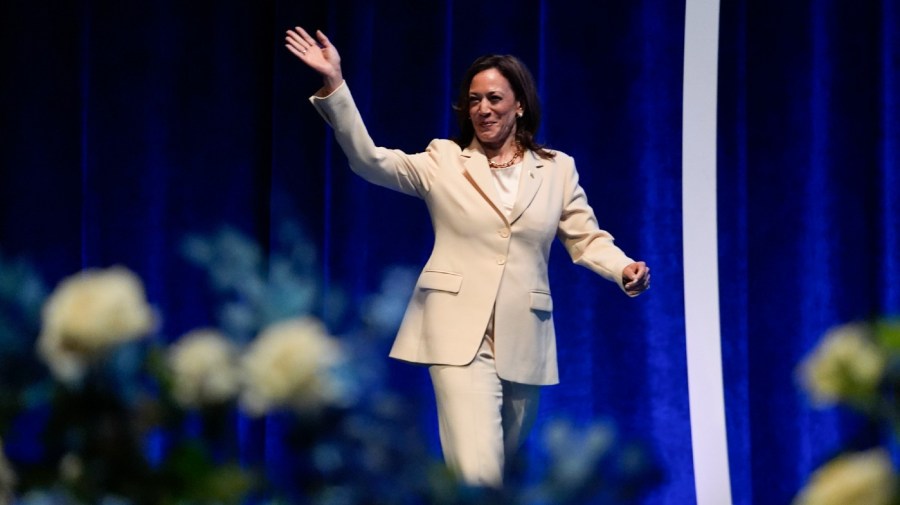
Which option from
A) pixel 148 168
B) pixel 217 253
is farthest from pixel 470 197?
pixel 217 253

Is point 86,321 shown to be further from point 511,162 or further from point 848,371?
point 511,162

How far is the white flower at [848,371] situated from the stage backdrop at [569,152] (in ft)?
10.7

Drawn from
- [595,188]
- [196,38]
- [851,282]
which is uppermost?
[196,38]

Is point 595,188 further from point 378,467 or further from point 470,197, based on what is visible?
point 378,467

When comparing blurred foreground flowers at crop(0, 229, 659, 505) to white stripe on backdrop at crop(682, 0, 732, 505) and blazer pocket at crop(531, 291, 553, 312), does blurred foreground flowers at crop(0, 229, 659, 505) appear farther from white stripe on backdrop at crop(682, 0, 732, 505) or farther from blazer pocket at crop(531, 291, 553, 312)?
blazer pocket at crop(531, 291, 553, 312)

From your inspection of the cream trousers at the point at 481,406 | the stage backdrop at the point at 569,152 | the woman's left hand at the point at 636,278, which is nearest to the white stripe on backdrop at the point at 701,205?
the woman's left hand at the point at 636,278

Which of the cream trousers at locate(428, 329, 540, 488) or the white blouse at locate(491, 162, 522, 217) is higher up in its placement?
the white blouse at locate(491, 162, 522, 217)

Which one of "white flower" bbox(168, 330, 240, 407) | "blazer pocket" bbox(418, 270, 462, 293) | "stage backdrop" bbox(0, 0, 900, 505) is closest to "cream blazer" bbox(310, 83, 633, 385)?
"blazer pocket" bbox(418, 270, 462, 293)

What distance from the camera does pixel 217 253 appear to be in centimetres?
45

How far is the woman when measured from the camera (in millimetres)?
2416

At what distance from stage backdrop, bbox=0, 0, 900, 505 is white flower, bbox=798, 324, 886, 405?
3254mm

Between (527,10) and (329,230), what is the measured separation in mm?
893

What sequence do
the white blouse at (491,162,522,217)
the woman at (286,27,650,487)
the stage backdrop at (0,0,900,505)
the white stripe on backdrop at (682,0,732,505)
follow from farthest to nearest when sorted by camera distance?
the stage backdrop at (0,0,900,505)
the white blouse at (491,162,522,217)
the woman at (286,27,650,487)
the white stripe on backdrop at (682,0,732,505)

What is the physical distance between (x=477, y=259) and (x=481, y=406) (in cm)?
30
